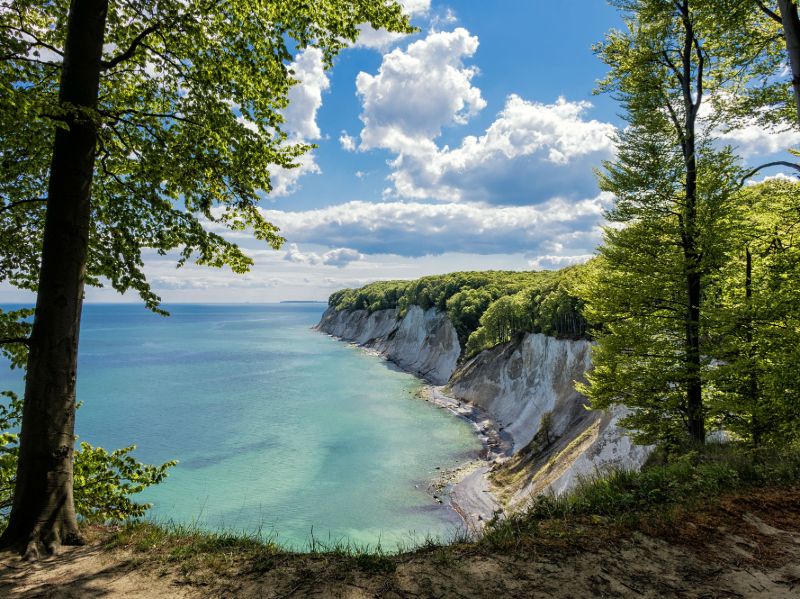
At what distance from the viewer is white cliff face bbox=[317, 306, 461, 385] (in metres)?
88.4

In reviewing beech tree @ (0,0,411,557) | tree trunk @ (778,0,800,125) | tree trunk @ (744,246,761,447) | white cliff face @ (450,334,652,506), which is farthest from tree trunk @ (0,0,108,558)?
tree trunk @ (744,246,761,447)

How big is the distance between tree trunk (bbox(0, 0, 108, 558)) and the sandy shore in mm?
20027

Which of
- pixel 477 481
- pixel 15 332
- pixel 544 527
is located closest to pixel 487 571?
pixel 544 527

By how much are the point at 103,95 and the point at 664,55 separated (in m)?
18.2

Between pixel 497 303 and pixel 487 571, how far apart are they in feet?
221

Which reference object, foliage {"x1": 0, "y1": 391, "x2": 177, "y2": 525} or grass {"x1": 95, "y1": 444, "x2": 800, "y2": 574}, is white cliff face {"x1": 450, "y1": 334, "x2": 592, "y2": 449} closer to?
grass {"x1": 95, "y1": 444, "x2": 800, "y2": 574}

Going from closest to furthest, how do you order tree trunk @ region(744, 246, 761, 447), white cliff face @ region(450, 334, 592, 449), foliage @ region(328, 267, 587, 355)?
tree trunk @ region(744, 246, 761, 447) < white cliff face @ region(450, 334, 592, 449) < foliage @ region(328, 267, 587, 355)

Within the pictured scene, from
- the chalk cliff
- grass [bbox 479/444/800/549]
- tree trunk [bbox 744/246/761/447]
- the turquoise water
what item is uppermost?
tree trunk [bbox 744/246/761/447]

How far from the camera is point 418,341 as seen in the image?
4144 inches

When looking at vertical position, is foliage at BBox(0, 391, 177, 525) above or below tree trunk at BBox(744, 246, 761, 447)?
below

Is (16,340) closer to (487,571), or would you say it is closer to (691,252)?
(487,571)

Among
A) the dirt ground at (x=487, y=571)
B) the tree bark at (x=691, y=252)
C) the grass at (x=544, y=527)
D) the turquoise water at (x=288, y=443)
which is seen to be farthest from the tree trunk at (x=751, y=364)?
the turquoise water at (x=288, y=443)

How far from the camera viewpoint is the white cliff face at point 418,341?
290 ft

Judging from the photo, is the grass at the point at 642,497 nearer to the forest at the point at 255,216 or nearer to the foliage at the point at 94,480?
the forest at the point at 255,216
